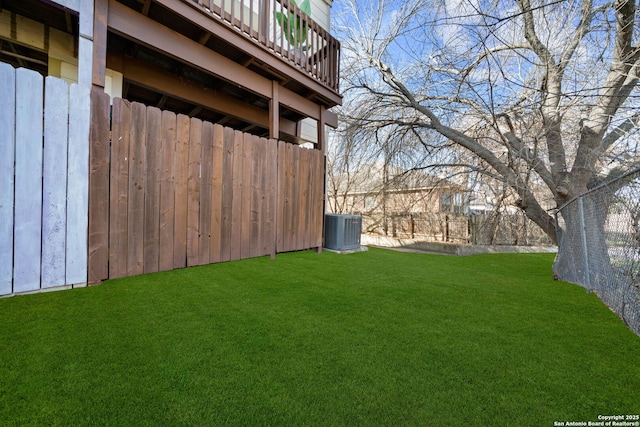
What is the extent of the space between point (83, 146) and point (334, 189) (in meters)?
11.4

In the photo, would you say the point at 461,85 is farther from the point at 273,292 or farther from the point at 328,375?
the point at 328,375

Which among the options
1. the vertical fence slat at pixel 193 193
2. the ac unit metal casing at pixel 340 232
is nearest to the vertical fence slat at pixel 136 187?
the vertical fence slat at pixel 193 193

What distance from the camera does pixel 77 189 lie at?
244 cm

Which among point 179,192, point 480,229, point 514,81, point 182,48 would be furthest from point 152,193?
point 480,229

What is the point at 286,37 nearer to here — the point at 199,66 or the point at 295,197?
the point at 199,66

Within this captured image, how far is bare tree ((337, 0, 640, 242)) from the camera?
3369mm

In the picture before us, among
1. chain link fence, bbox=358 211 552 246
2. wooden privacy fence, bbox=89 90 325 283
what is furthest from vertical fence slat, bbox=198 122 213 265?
chain link fence, bbox=358 211 552 246

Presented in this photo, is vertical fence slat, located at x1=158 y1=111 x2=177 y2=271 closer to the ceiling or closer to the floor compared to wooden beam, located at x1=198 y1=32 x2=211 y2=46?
closer to the floor

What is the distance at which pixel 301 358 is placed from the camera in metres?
1.59

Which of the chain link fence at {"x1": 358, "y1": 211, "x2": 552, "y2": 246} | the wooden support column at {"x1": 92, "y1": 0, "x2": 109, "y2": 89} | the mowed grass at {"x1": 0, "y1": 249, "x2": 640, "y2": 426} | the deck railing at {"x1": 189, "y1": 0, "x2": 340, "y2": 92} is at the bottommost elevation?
the mowed grass at {"x1": 0, "y1": 249, "x2": 640, "y2": 426}

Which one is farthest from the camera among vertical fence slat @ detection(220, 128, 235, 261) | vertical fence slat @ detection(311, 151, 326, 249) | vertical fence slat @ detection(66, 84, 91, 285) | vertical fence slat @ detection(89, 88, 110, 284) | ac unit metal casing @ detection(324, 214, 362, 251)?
ac unit metal casing @ detection(324, 214, 362, 251)

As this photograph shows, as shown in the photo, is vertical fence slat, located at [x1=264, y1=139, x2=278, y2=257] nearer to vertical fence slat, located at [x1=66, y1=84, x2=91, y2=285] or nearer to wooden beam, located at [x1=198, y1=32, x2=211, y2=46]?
wooden beam, located at [x1=198, y1=32, x2=211, y2=46]

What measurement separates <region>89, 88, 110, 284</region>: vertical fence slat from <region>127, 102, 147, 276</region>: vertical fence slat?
200 millimetres

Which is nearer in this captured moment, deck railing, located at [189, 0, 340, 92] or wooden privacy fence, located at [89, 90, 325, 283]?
wooden privacy fence, located at [89, 90, 325, 283]
